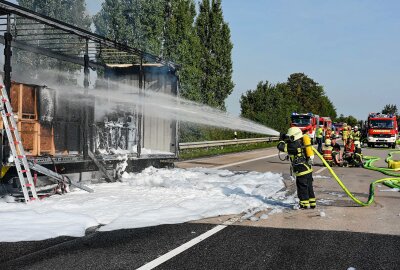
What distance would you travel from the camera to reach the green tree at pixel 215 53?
119 ft

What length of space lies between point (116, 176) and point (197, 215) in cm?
440

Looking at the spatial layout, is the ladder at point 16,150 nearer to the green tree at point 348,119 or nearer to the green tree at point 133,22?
the green tree at point 133,22

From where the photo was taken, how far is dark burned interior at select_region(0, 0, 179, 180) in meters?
8.77

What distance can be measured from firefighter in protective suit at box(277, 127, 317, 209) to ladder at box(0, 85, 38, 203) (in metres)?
4.64

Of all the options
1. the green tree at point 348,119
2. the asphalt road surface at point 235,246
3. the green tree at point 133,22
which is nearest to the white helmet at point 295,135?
the asphalt road surface at point 235,246

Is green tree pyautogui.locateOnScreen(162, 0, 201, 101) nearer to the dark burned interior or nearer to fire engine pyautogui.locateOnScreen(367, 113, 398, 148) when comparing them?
the dark burned interior

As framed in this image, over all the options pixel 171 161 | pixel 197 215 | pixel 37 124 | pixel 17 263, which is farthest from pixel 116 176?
pixel 17 263

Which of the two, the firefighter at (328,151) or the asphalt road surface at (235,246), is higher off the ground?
the firefighter at (328,151)

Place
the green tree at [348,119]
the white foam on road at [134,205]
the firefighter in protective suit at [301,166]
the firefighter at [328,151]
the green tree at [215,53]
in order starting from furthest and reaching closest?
1. the green tree at [348,119]
2. the green tree at [215,53]
3. the firefighter at [328,151]
4. the firefighter in protective suit at [301,166]
5. the white foam on road at [134,205]

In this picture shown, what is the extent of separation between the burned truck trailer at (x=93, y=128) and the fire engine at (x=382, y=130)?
91.0 ft

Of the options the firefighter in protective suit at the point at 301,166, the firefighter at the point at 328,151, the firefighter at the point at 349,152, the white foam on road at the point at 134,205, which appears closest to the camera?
the white foam on road at the point at 134,205

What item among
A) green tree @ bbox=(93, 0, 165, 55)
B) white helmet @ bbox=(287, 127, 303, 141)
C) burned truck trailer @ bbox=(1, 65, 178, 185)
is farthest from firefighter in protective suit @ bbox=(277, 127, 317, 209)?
green tree @ bbox=(93, 0, 165, 55)

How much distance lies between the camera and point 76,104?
10.5 metres

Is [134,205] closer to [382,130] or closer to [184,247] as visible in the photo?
Answer: [184,247]
